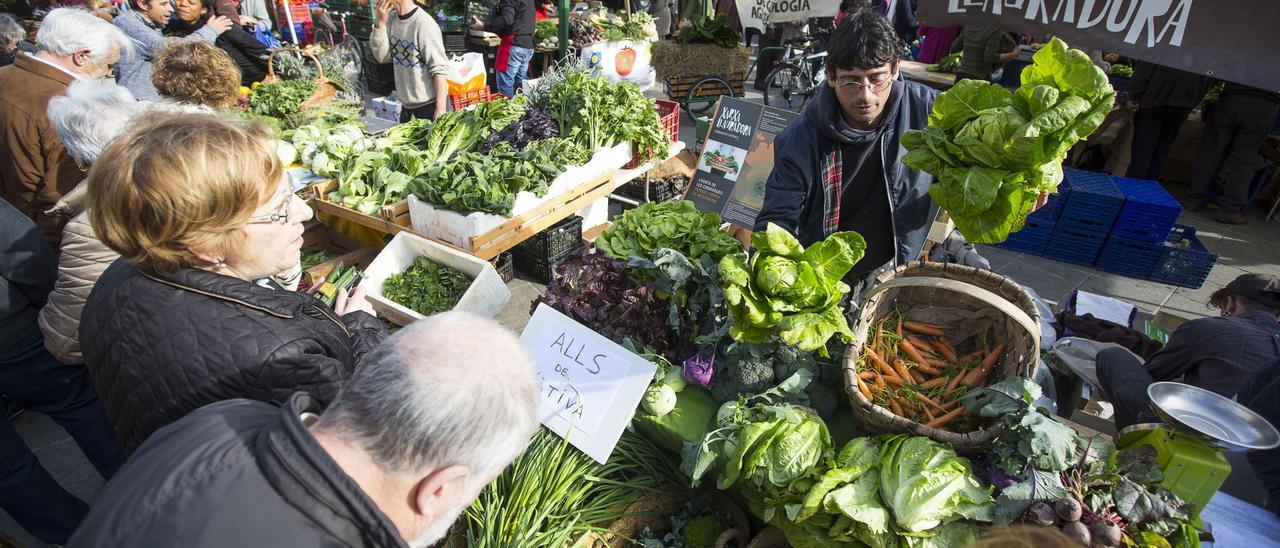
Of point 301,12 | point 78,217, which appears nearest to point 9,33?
point 78,217

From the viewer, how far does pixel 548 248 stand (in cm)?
452

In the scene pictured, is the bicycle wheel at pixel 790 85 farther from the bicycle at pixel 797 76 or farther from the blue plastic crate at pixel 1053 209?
the blue plastic crate at pixel 1053 209

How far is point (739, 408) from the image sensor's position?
1.98 m

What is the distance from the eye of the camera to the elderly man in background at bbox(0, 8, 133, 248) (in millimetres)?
2900

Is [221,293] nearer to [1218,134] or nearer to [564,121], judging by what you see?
[564,121]

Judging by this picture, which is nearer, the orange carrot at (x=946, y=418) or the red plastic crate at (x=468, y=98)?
the orange carrot at (x=946, y=418)

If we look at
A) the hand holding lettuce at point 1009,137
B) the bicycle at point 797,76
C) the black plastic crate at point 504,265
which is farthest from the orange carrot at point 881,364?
the bicycle at point 797,76

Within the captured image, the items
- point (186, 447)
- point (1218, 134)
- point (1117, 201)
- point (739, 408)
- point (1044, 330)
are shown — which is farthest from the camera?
point (1218, 134)

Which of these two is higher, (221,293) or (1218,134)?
(221,293)

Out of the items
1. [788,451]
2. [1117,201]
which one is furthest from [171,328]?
[1117,201]

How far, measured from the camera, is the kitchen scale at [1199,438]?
1516 mm

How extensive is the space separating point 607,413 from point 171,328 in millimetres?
1261

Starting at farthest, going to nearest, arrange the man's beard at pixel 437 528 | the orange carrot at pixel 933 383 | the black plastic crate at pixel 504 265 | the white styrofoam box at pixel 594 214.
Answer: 1. the white styrofoam box at pixel 594 214
2. the black plastic crate at pixel 504 265
3. the orange carrot at pixel 933 383
4. the man's beard at pixel 437 528

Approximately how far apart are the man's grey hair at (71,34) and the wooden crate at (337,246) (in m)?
1.41
